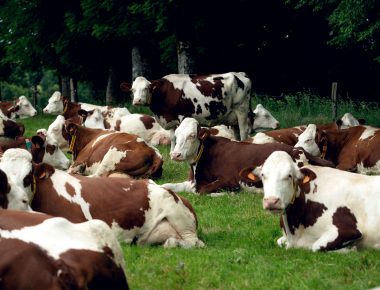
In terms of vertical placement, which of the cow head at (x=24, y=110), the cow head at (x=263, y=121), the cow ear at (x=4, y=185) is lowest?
the cow head at (x=24, y=110)

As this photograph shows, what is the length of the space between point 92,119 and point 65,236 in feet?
45.8

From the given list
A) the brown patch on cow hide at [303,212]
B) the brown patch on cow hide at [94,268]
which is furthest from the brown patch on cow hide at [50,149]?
the brown patch on cow hide at [94,268]

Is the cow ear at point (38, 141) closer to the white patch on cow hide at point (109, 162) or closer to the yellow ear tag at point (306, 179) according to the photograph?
the white patch on cow hide at point (109, 162)

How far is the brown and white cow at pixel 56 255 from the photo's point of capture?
17.8ft

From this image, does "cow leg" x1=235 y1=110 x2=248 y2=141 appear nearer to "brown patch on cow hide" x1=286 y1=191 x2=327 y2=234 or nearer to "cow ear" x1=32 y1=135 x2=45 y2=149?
"cow ear" x1=32 y1=135 x2=45 y2=149

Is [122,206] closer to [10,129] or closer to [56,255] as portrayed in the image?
[56,255]

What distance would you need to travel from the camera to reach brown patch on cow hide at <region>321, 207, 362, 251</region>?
28.6ft

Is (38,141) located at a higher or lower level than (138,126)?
higher

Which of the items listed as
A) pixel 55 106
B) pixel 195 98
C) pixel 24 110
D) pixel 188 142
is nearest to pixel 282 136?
pixel 195 98

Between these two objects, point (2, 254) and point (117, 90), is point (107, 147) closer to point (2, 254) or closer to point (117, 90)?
point (2, 254)

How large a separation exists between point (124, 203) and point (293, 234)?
1823 mm

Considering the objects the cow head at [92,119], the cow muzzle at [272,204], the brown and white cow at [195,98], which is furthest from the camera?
the cow head at [92,119]

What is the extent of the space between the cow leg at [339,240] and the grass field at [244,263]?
0.16 metres

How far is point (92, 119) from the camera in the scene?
19.6 metres
